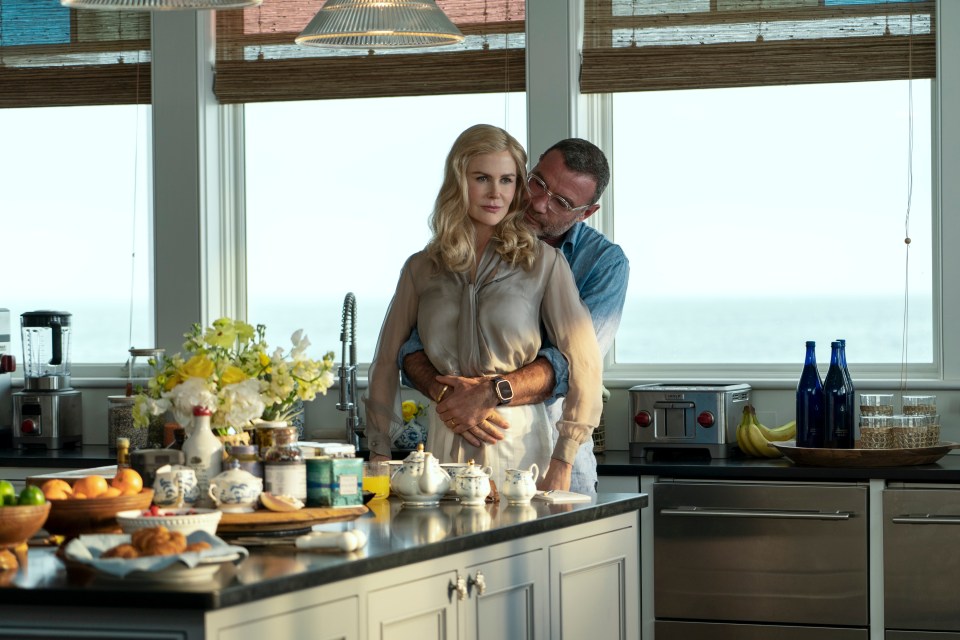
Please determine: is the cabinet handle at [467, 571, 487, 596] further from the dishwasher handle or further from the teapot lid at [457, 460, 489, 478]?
the dishwasher handle

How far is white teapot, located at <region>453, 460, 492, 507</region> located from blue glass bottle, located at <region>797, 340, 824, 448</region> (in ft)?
5.28

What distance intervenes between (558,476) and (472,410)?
0.25 meters

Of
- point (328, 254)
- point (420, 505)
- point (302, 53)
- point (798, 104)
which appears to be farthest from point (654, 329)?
point (420, 505)

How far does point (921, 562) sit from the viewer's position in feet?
12.8

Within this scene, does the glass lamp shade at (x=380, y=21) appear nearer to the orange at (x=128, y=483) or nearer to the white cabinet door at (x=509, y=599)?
the orange at (x=128, y=483)

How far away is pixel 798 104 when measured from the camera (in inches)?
188

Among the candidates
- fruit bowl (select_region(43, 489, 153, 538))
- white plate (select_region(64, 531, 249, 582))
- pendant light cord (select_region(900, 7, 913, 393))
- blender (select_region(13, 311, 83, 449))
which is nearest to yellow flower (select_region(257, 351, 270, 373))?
fruit bowl (select_region(43, 489, 153, 538))

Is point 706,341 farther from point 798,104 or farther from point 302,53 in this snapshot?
point 302,53

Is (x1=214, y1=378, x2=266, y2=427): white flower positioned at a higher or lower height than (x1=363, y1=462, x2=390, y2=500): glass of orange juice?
higher

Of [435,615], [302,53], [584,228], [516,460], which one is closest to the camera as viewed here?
[435,615]

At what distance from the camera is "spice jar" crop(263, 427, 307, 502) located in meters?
2.70

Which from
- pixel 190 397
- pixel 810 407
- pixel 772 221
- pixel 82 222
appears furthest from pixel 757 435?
pixel 82 222

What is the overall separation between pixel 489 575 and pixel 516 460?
2.30ft

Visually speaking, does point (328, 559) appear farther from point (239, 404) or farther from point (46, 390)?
A: point (46, 390)
